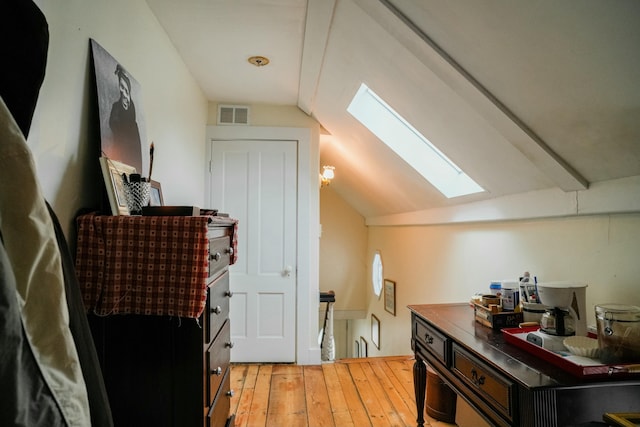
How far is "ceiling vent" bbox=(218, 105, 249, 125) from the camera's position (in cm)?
313

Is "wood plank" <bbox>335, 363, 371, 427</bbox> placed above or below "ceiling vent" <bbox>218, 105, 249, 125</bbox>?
below

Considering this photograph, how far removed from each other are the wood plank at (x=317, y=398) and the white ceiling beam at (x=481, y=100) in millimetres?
1896

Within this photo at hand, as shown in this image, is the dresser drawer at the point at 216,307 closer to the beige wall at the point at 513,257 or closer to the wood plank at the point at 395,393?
the beige wall at the point at 513,257

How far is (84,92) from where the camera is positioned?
1.25 metres

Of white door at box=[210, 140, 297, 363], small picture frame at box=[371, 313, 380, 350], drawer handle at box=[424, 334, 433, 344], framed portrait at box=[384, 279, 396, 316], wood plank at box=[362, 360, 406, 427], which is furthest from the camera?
small picture frame at box=[371, 313, 380, 350]

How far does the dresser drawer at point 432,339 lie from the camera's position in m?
1.39

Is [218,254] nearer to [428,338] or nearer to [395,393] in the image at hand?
[428,338]

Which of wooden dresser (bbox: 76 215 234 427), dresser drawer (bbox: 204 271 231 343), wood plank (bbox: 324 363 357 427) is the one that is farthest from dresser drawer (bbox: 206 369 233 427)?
wood plank (bbox: 324 363 357 427)

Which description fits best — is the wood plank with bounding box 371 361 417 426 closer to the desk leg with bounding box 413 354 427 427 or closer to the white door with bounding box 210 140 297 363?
the desk leg with bounding box 413 354 427 427

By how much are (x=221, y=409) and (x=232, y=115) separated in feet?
8.15

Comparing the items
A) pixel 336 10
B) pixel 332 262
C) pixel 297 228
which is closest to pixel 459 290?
pixel 297 228

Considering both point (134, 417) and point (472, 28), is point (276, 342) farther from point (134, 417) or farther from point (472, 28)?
point (472, 28)

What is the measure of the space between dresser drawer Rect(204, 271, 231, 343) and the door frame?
4.85 ft

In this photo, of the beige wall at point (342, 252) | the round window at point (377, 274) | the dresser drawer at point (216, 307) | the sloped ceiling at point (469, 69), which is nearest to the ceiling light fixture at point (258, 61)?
the sloped ceiling at point (469, 69)
